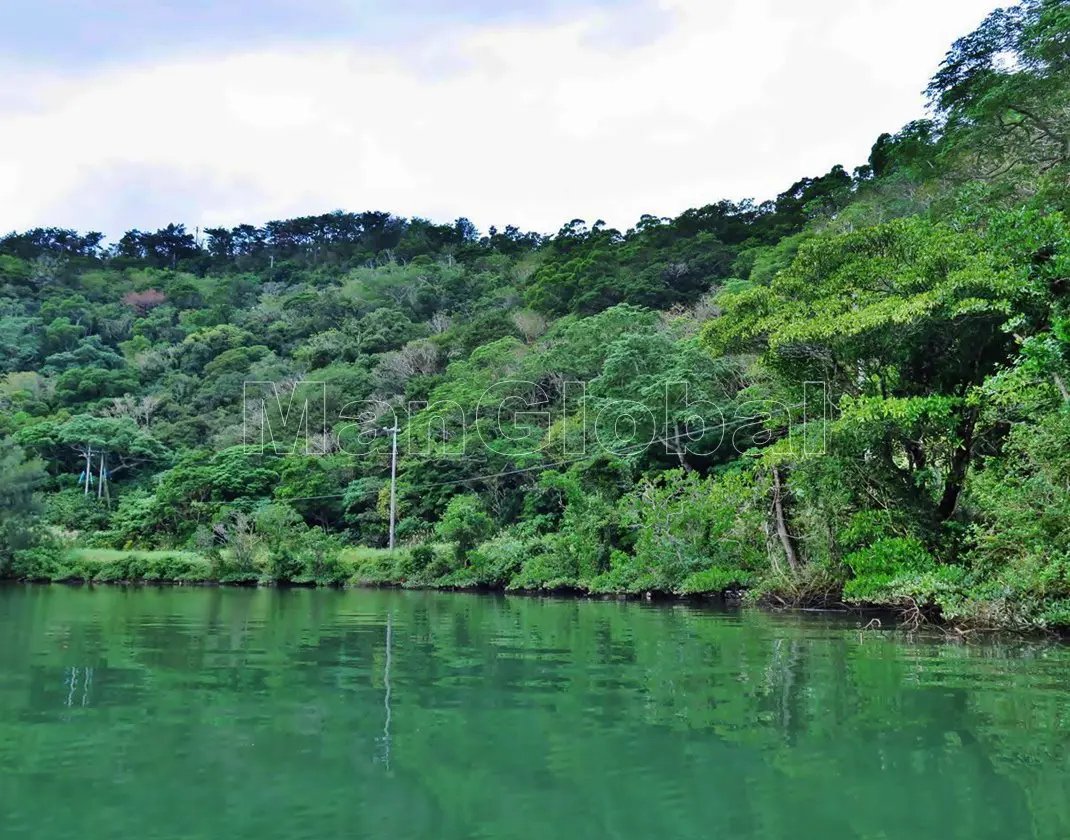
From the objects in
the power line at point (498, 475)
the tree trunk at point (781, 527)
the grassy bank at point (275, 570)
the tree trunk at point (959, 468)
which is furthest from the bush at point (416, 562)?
the tree trunk at point (959, 468)

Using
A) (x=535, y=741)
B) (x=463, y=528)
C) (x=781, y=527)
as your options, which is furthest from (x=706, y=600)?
(x=535, y=741)

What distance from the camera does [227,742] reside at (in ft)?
16.5

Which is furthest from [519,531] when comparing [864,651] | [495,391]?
[864,651]

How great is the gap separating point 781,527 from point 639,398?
11398 millimetres

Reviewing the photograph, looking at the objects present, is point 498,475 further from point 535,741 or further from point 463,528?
point 535,741

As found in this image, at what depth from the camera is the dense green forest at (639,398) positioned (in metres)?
12.5

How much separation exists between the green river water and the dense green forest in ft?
13.5

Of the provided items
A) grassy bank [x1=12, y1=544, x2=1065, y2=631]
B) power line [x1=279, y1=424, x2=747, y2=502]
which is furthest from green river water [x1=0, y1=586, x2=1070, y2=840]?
power line [x1=279, y1=424, x2=747, y2=502]

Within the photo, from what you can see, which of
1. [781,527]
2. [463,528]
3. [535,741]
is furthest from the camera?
[463,528]

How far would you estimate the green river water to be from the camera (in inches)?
145

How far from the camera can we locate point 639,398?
27.9 m

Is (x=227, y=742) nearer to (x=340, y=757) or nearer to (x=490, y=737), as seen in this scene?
(x=340, y=757)

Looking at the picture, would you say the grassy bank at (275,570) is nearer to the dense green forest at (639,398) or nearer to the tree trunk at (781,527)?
the dense green forest at (639,398)

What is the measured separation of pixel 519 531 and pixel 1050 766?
81.3 feet
